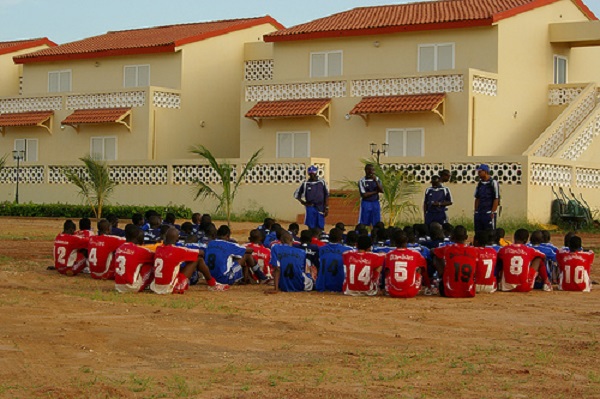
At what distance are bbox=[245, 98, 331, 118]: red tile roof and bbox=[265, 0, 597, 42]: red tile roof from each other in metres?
2.70

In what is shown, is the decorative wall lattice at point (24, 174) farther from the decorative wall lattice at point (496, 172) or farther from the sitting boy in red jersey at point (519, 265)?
the sitting boy in red jersey at point (519, 265)

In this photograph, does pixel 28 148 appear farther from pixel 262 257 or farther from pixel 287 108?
pixel 262 257

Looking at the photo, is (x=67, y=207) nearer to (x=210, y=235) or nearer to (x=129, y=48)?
(x=129, y=48)

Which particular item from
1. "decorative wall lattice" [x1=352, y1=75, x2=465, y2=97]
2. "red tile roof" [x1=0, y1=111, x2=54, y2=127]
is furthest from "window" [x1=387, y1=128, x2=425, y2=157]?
"red tile roof" [x1=0, y1=111, x2=54, y2=127]

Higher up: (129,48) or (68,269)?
(129,48)

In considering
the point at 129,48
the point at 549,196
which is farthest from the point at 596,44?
the point at 129,48

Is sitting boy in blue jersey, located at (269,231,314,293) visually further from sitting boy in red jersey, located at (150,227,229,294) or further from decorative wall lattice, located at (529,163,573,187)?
decorative wall lattice, located at (529,163,573,187)

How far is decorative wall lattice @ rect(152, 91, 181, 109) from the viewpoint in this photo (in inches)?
1483

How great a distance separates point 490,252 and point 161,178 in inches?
798

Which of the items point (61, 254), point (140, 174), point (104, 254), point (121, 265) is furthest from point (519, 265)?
point (140, 174)

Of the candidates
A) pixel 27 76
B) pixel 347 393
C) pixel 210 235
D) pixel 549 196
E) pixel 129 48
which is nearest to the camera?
pixel 347 393

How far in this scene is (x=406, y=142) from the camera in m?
33.9

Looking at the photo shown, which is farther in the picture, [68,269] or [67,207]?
[67,207]

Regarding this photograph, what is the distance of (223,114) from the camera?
40.3 meters
